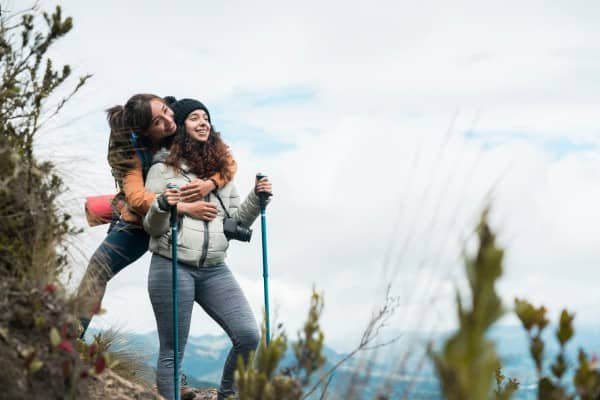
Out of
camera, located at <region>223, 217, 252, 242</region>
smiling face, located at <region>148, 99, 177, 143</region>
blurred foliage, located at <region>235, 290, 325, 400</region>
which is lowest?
blurred foliage, located at <region>235, 290, 325, 400</region>

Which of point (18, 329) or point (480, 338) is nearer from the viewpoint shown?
point (480, 338)

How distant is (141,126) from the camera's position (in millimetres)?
6117

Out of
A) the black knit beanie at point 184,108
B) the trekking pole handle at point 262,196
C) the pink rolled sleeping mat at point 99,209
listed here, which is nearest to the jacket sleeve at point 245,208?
the trekking pole handle at point 262,196

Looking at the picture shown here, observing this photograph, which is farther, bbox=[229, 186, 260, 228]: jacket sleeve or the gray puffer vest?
bbox=[229, 186, 260, 228]: jacket sleeve

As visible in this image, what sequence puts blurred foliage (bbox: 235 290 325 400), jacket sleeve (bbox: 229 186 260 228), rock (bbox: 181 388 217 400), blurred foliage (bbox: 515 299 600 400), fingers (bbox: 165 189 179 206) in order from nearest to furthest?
blurred foliage (bbox: 515 299 600 400) < blurred foliage (bbox: 235 290 325 400) < fingers (bbox: 165 189 179 206) < jacket sleeve (bbox: 229 186 260 228) < rock (bbox: 181 388 217 400)

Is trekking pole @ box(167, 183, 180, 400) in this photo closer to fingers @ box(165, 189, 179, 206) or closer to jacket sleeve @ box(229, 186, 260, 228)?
fingers @ box(165, 189, 179, 206)

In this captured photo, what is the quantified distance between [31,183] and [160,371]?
2.25 m

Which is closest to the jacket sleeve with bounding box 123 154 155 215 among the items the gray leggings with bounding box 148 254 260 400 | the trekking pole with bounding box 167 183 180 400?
the trekking pole with bounding box 167 183 180 400

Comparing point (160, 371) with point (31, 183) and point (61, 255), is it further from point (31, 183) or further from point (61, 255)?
point (31, 183)

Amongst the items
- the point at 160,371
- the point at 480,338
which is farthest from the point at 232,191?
the point at 480,338

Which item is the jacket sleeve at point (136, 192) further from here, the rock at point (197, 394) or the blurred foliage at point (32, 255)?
the rock at point (197, 394)

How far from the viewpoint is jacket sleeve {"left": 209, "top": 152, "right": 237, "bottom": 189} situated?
618cm

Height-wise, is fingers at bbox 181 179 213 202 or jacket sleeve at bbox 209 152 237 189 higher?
jacket sleeve at bbox 209 152 237 189

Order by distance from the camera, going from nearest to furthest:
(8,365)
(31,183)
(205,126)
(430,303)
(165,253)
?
(430,303) < (8,365) < (31,183) < (165,253) < (205,126)
